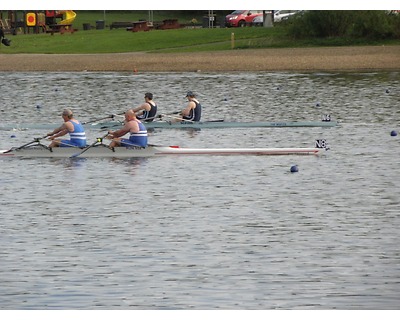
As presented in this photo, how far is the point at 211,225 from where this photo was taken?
76.4ft

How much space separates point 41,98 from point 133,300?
127 feet

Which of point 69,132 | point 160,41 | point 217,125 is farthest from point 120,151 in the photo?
point 160,41

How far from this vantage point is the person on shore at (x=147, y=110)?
127 feet

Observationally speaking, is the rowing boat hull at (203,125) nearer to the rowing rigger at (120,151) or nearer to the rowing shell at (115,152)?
the rowing rigger at (120,151)

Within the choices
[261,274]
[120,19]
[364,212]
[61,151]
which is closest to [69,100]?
[61,151]

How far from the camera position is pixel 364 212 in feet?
81.3

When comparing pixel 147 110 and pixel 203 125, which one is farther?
pixel 203 125

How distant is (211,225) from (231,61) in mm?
44639

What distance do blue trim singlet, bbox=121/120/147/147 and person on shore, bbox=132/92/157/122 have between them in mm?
5783

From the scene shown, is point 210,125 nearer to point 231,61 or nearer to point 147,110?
point 147,110

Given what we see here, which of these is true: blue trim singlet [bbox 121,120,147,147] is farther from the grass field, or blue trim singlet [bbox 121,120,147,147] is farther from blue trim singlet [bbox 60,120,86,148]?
the grass field

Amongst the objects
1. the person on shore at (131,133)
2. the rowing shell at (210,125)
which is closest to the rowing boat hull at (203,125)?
the rowing shell at (210,125)

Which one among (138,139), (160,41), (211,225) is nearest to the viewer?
(211,225)

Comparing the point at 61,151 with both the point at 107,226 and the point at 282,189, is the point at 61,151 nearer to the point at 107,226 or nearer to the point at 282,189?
the point at 282,189
